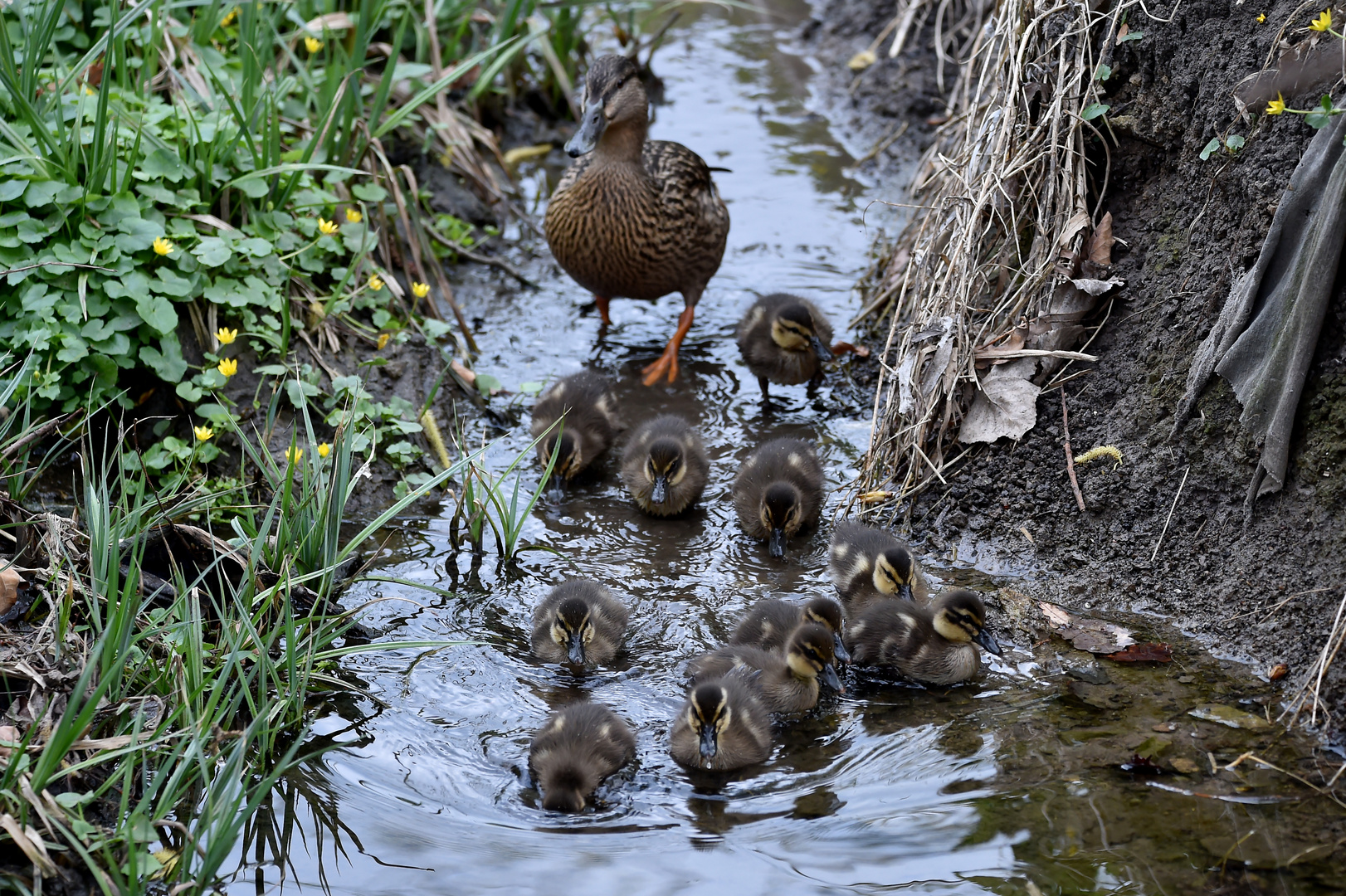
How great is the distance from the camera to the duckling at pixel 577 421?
14.6 ft

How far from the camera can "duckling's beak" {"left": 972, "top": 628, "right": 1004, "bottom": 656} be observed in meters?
3.31

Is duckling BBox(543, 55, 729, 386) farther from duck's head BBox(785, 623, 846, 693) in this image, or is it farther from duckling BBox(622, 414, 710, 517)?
duck's head BBox(785, 623, 846, 693)

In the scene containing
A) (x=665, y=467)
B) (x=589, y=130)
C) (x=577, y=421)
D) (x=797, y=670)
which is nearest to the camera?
(x=797, y=670)

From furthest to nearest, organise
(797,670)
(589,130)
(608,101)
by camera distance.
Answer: (608,101) < (589,130) < (797,670)

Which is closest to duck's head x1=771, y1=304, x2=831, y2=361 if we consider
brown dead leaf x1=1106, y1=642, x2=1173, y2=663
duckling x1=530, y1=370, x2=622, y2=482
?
duckling x1=530, y1=370, x2=622, y2=482

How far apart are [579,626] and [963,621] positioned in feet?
3.51

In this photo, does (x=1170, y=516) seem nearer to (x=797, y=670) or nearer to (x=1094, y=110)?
(x=797, y=670)

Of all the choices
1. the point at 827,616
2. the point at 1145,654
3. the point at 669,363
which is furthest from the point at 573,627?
the point at 669,363

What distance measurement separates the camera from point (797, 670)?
3.22 m

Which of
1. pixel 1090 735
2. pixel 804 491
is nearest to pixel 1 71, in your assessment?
pixel 804 491

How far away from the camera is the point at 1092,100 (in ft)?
13.2

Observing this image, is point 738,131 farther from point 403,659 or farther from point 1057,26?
point 403,659

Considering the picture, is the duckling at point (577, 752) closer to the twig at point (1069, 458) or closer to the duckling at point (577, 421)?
the duckling at point (577, 421)

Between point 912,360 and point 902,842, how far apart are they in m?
1.86
